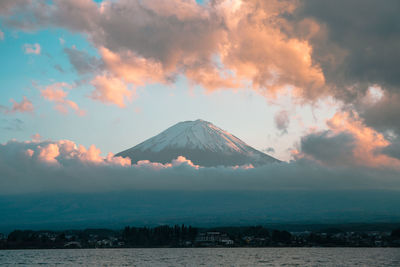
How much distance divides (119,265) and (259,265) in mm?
30067

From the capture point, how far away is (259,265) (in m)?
99.8

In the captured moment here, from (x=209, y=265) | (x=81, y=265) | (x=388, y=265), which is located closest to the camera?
(x=388, y=265)

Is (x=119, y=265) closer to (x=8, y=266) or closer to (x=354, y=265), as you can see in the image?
(x=8, y=266)

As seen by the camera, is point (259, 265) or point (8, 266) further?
point (8, 266)

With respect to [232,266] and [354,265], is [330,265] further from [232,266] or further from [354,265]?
[232,266]

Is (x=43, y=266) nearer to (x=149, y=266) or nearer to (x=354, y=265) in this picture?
(x=149, y=266)

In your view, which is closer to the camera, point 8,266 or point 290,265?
point 290,265

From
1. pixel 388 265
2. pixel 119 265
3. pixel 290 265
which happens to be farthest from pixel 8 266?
pixel 388 265

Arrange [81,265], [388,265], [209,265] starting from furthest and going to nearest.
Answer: [81,265], [209,265], [388,265]

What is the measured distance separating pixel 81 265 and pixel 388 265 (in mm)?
62986

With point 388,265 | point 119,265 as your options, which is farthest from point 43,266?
point 388,265

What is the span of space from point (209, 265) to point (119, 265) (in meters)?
20.0

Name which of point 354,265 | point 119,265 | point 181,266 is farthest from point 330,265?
point 119,265

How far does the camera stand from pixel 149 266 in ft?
338
